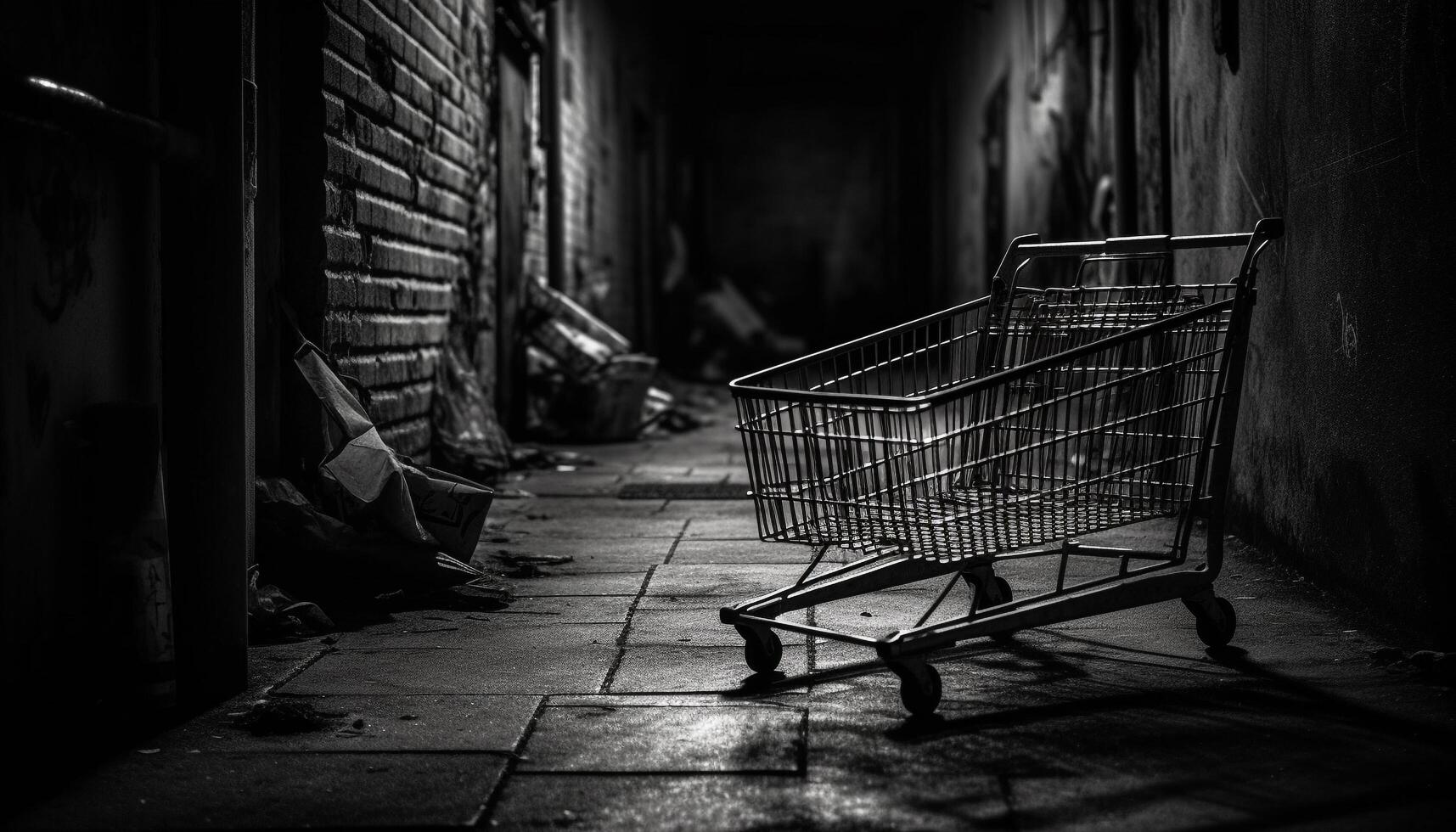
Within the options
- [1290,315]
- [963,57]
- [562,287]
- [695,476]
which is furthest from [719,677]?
[963,57]

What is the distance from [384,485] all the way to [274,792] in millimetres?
1551

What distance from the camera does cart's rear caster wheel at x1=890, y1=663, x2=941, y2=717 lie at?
8.70 ft

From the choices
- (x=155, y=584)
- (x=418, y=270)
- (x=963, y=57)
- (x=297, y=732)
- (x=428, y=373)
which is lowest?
(x=297, y=732)

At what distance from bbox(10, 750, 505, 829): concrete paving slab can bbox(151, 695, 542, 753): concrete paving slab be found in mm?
47

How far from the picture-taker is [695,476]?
708 cm

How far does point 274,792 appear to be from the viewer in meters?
2.29

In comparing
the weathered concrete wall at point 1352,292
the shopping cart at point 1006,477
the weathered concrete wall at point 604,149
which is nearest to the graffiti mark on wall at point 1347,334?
the weathered concrete wall at point 1352,292

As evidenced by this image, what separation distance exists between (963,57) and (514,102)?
8.67m

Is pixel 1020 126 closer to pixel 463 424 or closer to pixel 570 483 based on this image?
pixel 570 483

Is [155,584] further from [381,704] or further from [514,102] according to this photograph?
[514,102]

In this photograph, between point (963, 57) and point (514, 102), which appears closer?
point (514, 102)

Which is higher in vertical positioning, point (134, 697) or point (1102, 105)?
point (1102, 105)

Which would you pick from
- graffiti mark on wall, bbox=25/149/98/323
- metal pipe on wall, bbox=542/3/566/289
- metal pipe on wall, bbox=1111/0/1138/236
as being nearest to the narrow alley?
graffiti mark on wall, bbox=25/149/98/323

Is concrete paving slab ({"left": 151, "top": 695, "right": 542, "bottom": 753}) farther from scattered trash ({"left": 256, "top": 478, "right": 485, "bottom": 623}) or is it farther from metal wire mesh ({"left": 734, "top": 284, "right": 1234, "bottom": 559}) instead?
scattered trash ({"left": 256, "top": 478, "right": 485, "bottom": 623})
